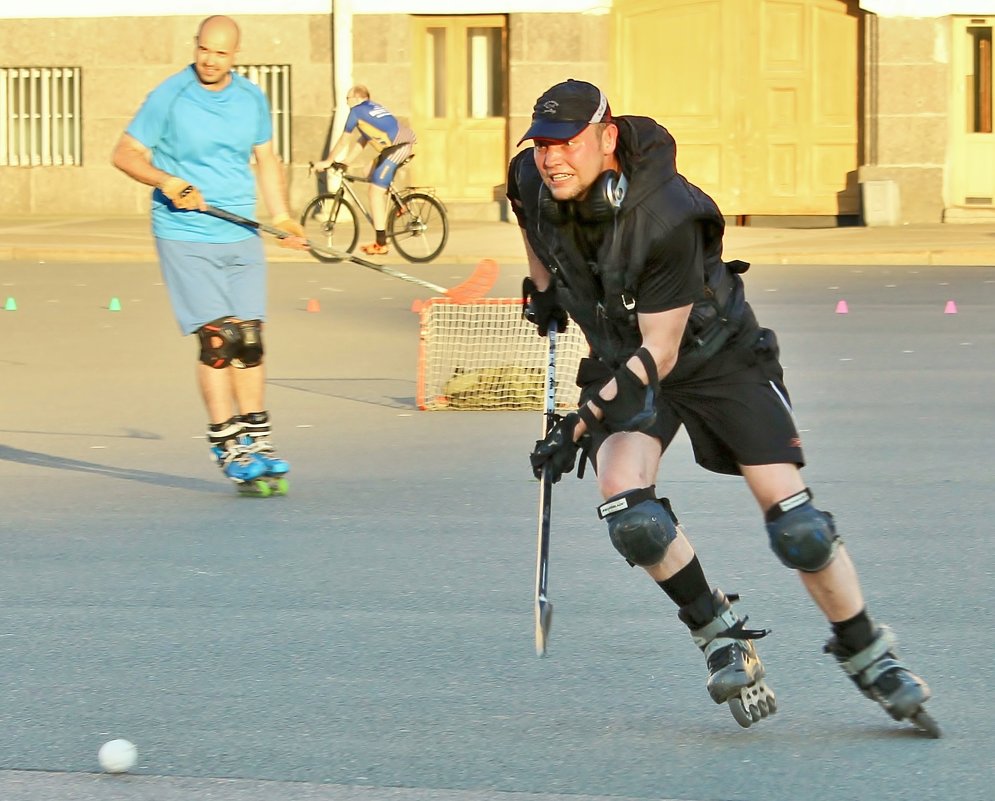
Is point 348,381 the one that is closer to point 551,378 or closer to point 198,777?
point 551,378

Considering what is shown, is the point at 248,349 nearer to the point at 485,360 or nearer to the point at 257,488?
the point at 257,488

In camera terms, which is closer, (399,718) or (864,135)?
(399,718)

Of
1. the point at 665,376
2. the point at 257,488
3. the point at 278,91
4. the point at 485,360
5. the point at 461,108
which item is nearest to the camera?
the point at 665,376

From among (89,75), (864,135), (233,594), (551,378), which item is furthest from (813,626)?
(89,75)

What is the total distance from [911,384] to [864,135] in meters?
16.3

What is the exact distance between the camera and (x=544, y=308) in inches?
208

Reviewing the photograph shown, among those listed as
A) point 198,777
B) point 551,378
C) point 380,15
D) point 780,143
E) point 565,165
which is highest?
point 380,15

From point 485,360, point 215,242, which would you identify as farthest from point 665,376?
point 485,360

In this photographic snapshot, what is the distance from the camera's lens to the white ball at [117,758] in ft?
14.9

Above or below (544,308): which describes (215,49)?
above

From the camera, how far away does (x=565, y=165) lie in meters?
4.63

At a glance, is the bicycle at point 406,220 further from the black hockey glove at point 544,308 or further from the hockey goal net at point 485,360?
the black hockey glove at point 544,308

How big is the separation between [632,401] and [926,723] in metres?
1.00

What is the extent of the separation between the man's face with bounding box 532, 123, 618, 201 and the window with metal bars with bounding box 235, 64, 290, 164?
78.7 feet
